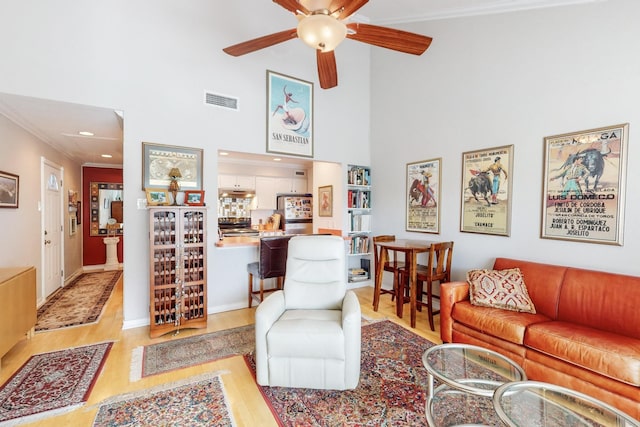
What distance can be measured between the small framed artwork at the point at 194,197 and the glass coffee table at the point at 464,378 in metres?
2.62

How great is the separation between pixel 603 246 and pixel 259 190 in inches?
200

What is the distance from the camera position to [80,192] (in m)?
5.94

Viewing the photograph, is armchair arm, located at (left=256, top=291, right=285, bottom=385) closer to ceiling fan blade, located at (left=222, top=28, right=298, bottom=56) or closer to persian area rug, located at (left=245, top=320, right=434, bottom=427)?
persian area rug, located at (left=245, top=320, right=434, bottom=427)

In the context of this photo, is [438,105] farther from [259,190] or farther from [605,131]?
[259,190]

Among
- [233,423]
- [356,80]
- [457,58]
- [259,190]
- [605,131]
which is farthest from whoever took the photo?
[259,190]

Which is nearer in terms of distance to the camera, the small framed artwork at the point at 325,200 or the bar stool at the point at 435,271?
the bar stool at the point at 435,271

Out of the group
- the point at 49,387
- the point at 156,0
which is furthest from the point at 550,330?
the point at 156,0

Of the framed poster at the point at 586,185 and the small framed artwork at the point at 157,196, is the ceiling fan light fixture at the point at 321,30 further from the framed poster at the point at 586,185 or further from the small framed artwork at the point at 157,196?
the framed poster at the point at 586,185

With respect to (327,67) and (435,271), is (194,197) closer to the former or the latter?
(327,67)

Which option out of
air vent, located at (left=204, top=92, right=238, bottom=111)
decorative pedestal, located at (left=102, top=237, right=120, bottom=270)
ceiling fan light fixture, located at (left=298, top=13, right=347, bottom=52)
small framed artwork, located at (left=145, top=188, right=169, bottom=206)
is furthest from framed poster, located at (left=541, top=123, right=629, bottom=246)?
decorative pedestal, located at (left=102, top=237, right=120, bottom=270)

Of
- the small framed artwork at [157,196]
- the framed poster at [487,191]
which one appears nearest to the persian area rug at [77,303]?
the small framed artwork at [157,196]

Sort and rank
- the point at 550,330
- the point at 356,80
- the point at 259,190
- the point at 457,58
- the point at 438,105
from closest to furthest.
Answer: the point at 550,330
the point at 457,58
the point at 438,105
the point at 356,80
the point at 259,190

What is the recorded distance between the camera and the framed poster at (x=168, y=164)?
3.12m

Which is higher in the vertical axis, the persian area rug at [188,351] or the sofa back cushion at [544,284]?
the sofa back cushion at [544,284]
